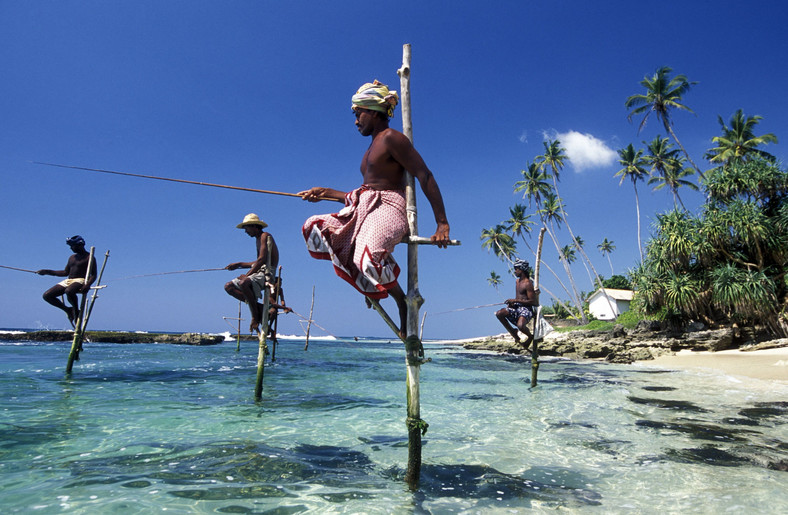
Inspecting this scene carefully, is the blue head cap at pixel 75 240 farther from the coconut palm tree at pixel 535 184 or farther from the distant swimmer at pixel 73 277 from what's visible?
the coconut palm tree at pixel 535 184

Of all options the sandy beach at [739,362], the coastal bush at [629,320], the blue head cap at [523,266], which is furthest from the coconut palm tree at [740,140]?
the blue head cap at [523,266]

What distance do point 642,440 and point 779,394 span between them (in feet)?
21.5

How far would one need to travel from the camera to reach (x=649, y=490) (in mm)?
3641

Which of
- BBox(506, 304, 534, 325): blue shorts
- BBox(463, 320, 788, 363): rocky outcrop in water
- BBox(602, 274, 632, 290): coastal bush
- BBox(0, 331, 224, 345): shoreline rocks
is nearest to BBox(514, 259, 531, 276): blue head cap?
BBox(506, 304, 534, 325): blue shorts

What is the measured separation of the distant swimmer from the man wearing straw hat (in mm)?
4300

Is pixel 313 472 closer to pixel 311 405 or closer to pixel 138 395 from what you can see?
pixel 311 405

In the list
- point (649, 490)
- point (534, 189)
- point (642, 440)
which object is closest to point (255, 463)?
point (649, 490)

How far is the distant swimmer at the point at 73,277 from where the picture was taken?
9945 millimetres

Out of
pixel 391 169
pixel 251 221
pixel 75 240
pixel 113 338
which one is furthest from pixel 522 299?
pixel 113 338

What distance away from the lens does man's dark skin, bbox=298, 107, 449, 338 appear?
3.41 metres

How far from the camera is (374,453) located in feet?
15.3

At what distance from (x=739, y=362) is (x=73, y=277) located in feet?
69.2

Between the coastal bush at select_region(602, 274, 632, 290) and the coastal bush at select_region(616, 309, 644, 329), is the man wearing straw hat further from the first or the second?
the coastal bush at select_region(602, 274, 632, 290)

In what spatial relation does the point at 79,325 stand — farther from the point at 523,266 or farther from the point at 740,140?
the point at 740,140
